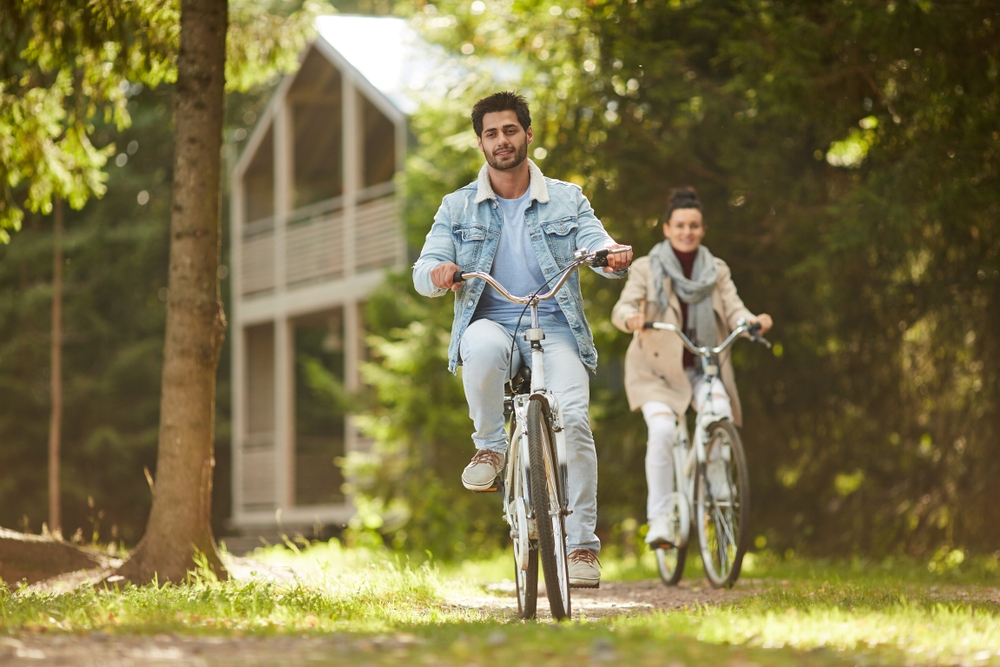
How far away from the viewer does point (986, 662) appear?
3521 millimetres

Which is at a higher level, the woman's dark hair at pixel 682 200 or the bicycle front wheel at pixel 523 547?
the woman's dark hair at pixel 682 200

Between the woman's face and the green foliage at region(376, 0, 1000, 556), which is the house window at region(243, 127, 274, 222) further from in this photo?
the woman's face

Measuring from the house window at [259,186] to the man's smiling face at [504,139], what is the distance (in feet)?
60.6

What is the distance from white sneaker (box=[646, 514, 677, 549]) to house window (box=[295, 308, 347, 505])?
350 inches

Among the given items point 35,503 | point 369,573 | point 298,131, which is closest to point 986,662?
point 369,573

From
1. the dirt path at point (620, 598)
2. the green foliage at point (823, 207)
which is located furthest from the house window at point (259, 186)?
the dirt path at point (620, 598)

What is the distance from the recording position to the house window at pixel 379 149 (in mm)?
22812

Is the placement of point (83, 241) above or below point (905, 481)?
above

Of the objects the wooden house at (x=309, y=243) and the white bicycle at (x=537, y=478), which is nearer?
the white bicycle at (x=537, y=478)

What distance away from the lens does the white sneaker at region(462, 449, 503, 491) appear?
194 inches

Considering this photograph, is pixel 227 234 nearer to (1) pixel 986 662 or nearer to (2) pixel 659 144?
(2) pixel 659 144

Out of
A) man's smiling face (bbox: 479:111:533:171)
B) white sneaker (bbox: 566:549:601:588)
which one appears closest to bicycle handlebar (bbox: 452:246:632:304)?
man's smiling face (bbox: 479:111:533:171)

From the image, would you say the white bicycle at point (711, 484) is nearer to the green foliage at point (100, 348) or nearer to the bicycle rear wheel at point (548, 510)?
the bicycle rear wheel at point (548, 510)

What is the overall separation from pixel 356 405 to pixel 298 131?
9.63 metres
